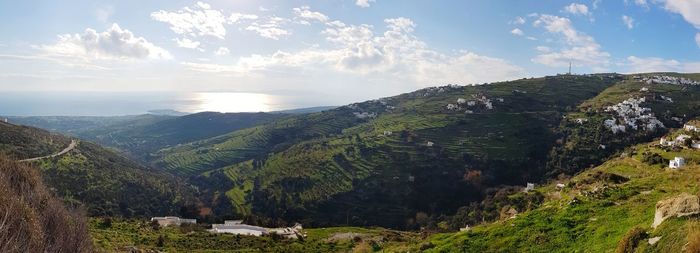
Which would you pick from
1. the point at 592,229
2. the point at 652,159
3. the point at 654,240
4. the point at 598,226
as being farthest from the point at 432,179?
the point at 654,240

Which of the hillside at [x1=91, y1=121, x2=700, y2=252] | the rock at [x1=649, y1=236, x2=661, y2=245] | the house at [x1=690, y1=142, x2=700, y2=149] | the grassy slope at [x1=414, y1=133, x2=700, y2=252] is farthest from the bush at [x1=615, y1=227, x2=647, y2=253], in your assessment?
the house at [x1=690, y1=142, x2=700, y2=149]

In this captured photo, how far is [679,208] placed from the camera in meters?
Answer: 12.1

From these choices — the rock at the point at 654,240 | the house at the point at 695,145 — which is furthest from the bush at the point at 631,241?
the house at the point at 695,145

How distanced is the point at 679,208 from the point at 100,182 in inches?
3023

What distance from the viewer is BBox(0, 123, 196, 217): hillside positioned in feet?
210

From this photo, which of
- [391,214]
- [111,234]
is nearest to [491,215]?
[391,214]

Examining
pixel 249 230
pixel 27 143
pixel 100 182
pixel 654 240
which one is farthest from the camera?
pixel 27 143

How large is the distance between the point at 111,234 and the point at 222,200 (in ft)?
192

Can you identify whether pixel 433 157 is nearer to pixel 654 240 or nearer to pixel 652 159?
pixel 652 159

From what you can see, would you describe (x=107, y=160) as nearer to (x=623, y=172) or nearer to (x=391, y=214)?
(x=391, y=214)

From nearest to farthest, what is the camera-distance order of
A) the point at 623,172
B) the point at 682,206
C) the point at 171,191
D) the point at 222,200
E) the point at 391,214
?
the point at 682,206 < the point at 623,172 < the point at 391,214 < the point at 171,191 < the point at 222,200

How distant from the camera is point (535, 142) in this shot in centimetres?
10031

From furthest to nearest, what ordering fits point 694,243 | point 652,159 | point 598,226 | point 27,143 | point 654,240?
point 27,143 < point 652,159 < point 598,226 < point 654,240 < point 694,243

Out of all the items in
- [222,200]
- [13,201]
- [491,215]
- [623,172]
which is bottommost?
[222,200]
